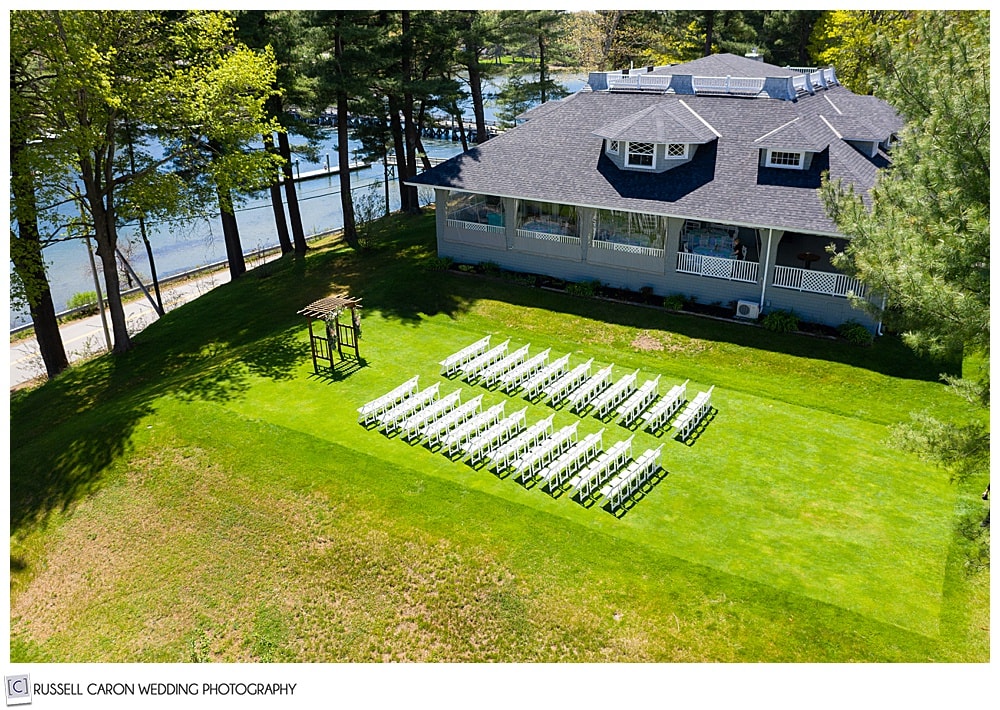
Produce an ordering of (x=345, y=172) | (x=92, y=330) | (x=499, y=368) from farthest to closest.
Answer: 1. (x=92, y=330)
2. (x=345, y=172)
3. (x=499, y=368)

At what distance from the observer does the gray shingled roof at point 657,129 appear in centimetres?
2508

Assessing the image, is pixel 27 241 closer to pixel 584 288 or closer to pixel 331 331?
pixel 331 331

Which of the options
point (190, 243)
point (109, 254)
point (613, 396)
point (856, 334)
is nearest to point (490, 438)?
point (613, 396)

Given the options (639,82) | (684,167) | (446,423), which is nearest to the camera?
(446,423)

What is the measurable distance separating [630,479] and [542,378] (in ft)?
17.0

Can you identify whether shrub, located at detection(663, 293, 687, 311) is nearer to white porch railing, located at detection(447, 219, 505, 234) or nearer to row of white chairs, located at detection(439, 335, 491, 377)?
row of white chairs, located at detection(439, 335, 491, 377)

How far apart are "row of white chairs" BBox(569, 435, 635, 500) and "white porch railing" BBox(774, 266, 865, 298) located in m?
9.66

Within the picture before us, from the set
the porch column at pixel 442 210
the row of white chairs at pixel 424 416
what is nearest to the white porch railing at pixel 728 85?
the porch column at pixel 442 210

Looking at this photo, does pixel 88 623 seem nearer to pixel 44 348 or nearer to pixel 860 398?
pixel 44 348

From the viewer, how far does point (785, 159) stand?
79.2ft

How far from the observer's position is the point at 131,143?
27203mm
